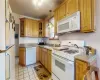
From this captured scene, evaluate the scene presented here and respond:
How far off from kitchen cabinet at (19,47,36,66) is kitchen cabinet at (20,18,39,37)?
84 cm

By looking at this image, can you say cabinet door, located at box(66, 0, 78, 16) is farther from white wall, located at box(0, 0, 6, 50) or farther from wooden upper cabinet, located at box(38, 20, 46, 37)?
wooden upper cabinet, located at box(38, 20, 46, 37)

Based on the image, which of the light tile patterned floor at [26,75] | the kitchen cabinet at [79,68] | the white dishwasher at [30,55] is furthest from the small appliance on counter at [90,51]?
the white dishwasher at [30,55]

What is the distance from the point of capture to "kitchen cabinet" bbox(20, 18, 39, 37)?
3.96 metres

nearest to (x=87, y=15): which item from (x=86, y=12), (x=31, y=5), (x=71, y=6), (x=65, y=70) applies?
(x=86, y=12)

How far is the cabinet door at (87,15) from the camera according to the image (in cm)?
149

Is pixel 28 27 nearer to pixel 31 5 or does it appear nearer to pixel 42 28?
pixel 42 28

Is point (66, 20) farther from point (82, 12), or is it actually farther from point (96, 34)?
point (96, 34)

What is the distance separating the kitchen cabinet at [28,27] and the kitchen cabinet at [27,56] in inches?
33.0

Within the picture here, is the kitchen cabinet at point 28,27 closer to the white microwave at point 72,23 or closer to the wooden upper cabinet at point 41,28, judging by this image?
the wooden upper cabinet at point 41,28

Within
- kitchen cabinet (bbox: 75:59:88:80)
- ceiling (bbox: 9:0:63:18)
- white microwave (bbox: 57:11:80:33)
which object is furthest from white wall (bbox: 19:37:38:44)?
kitchen cabinet (bbox: 75:59:88:80)

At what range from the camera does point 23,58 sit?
351 cm

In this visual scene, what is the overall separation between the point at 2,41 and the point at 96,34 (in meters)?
1.70

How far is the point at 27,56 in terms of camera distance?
3512 mm

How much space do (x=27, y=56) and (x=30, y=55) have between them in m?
0.15
